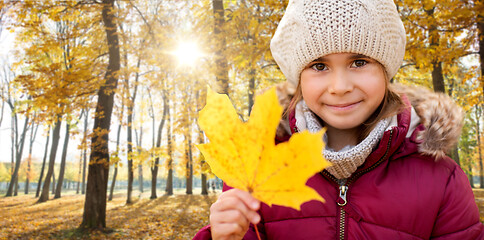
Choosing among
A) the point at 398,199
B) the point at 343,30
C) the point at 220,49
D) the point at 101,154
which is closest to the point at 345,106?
the point at 343,30

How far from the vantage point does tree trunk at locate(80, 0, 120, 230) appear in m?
7.29

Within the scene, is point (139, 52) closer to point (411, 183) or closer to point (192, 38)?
Answer: point (192, 38)

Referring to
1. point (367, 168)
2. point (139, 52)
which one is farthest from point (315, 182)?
point (139, 52)

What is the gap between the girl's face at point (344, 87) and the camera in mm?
1055

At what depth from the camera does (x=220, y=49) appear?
5906 millimetres

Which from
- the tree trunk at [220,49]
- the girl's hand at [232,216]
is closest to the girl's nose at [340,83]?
the girl's hand at [232,216]

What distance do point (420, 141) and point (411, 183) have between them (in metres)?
0.18

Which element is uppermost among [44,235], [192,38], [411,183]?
[192,38]

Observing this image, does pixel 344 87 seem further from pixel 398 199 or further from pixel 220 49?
pixel 220 49

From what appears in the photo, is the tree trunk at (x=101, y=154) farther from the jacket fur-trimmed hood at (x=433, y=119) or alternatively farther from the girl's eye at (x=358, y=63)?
the girl's eye at (x=358, y=63)

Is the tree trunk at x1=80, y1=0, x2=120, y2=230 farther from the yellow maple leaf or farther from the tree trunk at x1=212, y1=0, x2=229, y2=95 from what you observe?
the yellow maple leaf

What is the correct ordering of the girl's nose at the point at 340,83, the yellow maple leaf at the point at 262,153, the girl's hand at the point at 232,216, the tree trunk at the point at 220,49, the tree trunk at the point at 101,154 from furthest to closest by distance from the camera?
the tree trunk at the point at 101,154 < the tree trunk at the point at 220,49 < the girl's nose at the point at 340,83 < the girl's hand at the point at 232,216 < the yellow maple leaf at the point at 262,153

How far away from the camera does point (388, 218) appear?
3.67ft

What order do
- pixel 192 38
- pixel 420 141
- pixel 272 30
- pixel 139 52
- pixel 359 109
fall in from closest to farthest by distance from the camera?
pixel 359 109
pixel 420 141
pixel 272 30
pixel 192 38
pixel 139 52
